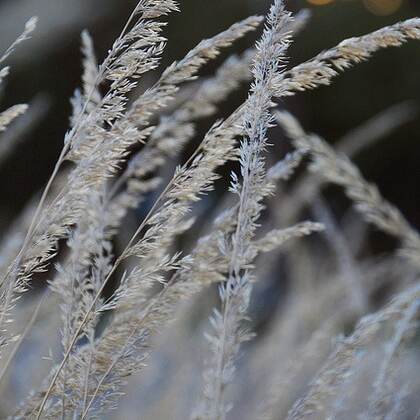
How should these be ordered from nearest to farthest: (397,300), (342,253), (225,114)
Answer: (397,300) < (342,253) < (225,114)

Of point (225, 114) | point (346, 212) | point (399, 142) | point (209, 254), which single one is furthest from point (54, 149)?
point (209, 254)

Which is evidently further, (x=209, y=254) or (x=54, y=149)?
(x=54, y=149)

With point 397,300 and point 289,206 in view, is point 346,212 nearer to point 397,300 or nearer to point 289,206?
point 289,206

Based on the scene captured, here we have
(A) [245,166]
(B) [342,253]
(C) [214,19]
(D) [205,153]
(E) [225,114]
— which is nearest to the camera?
(A) [245,166]

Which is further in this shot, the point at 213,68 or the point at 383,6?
the point at 213,68

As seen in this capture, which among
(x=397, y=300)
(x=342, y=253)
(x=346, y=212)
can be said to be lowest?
(x=346, y=212)

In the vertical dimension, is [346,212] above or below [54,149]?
below

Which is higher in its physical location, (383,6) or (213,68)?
(213,68)
